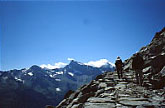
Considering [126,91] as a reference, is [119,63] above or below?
above

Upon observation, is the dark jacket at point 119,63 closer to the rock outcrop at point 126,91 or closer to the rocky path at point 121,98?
the rock outcrop at point 126,91

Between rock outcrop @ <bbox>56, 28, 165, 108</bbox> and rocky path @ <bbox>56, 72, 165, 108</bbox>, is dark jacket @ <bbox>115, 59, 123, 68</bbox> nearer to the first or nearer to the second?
rock outcrop @ <bbox>56, 28, 165, 108</bbox>

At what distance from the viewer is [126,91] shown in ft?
34.5

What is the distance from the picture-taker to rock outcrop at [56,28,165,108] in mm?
7613

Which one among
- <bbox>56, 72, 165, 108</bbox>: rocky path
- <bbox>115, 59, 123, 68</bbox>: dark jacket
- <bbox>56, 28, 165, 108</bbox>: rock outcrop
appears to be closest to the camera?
<bbox>56, 72, 165, 108</bbox>: rocky path

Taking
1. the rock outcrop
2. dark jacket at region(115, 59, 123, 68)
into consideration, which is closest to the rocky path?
the rock outcrop

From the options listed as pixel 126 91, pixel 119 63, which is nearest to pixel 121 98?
pixel 126 91

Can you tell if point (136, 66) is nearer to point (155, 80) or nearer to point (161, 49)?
point (155, 80)

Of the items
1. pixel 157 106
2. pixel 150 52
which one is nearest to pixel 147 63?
pixel 150 52

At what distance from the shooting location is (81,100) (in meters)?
11.4

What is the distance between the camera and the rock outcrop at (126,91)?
7.61 metres

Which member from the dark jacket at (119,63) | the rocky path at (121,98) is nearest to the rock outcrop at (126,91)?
the rocky path at (121,98)

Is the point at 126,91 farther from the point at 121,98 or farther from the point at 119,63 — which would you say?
the point at 119,63

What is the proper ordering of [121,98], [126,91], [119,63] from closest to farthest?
[121,98] < [126,91] < [119,63]
